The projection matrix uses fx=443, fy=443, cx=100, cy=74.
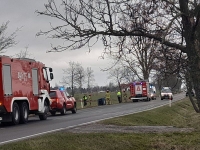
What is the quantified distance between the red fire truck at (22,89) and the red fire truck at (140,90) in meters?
34.3

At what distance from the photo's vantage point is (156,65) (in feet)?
41.5

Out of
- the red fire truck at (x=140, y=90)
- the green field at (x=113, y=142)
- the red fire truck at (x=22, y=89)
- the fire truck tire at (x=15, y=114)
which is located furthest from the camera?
the red fire truck at (x=140, y=90)

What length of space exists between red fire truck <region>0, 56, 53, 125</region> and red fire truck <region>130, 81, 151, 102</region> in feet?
113

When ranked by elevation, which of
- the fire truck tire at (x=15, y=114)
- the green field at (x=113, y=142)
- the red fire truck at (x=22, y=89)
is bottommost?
the green field at (x=113, y=142)

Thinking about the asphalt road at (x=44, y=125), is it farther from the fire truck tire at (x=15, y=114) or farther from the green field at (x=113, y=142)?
the green field at (x=113, y=142)

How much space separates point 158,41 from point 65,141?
3.57 m

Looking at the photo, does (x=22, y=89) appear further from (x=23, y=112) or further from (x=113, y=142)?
(x=113, y=142)

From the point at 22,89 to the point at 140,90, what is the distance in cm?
3892

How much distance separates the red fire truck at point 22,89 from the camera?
63.5 ft

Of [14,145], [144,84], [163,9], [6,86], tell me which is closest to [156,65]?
[163,9]

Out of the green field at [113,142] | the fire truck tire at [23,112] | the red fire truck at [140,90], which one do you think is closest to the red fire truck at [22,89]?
the fire truck tire at [23,112]

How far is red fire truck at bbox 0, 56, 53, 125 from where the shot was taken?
63.5ft

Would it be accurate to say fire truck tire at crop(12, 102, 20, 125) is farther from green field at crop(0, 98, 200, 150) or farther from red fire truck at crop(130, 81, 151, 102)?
red fire truck at crop(130, 81, 151, 102)

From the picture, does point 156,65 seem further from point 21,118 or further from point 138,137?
point 21,118
